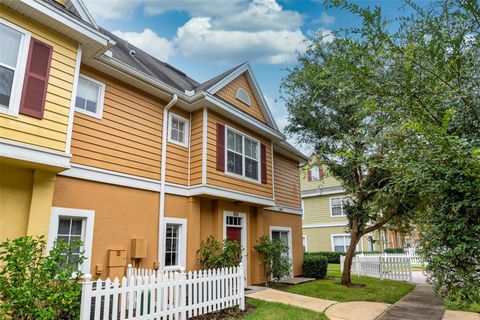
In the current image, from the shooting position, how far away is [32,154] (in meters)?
5.26

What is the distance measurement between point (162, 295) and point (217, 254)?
301 cm

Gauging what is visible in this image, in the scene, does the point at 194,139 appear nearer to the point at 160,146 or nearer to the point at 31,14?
the point at 160,146

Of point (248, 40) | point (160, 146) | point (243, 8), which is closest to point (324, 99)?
point (248, 40)

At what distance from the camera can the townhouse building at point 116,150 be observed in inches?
214

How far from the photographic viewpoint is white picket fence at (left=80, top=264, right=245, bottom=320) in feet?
15.6

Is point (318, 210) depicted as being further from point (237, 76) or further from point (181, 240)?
point (181, 240)

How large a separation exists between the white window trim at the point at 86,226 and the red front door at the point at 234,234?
4.65 metres

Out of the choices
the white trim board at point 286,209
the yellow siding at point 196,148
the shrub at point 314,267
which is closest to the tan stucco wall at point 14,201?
the yellow siding at point 196,148

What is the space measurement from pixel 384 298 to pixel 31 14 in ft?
36.6

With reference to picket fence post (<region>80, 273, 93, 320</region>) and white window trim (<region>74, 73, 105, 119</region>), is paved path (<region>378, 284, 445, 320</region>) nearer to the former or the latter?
picket fence post (<region>80, 273, 93, 320</region>)

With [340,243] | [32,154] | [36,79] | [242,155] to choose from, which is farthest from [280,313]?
[340,243]

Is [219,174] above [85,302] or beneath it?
above

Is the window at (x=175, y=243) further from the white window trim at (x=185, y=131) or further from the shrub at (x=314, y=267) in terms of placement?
the shrub at (x=314, y=267)

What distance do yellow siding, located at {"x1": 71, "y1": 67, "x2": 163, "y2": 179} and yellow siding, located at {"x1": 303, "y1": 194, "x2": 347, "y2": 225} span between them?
19.2 metres
